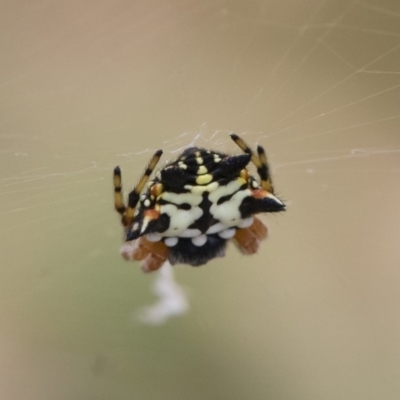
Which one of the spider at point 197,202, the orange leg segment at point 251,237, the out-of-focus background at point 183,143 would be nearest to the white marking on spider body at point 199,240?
the spider at point 197,202

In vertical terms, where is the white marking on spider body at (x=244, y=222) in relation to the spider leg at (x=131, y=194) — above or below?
below

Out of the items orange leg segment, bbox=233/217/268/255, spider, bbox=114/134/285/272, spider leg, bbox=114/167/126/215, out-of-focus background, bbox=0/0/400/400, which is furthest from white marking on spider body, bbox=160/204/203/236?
out-of-focus background, bbox=0/0/400/400

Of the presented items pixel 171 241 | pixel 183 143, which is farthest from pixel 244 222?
pixel 183 143

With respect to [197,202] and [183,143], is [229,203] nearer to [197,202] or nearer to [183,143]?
[197,202]

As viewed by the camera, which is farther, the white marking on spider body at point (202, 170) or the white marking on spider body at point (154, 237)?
the white marking on spider body at point (154, 237)

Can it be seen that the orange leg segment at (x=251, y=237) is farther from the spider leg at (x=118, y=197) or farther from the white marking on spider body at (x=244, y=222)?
the spider leg at (x=118, y=197)

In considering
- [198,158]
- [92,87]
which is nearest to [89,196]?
[92,87]

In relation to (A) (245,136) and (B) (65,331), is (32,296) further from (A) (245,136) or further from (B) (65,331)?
(A) (245,136)
